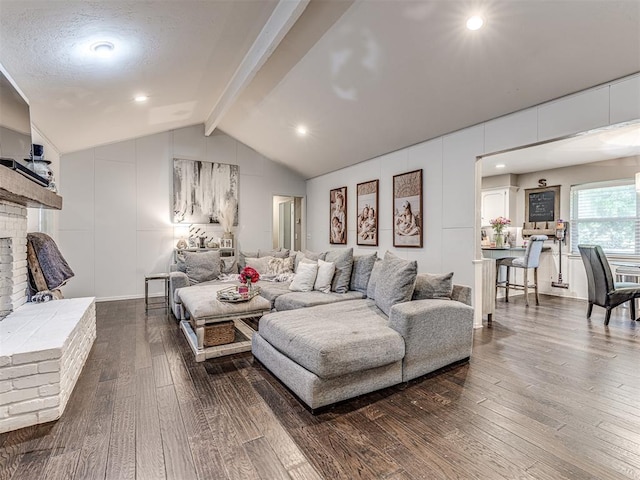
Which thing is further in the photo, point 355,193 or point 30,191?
point 355,193

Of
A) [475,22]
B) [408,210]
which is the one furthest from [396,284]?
[408,210]

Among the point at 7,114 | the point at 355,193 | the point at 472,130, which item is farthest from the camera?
the point at 355,193

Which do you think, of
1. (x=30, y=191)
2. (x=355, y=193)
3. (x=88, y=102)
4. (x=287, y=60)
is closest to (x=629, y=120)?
(x=287, y=60)

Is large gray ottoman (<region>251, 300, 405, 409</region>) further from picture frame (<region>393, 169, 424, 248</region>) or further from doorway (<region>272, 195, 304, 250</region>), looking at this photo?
doorway (<region>272, 195, 304, 250</region>)

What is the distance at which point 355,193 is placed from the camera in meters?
6.17

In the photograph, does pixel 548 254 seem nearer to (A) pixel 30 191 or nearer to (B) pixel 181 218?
(B) pixel 181 218

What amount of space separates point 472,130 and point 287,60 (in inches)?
97.1

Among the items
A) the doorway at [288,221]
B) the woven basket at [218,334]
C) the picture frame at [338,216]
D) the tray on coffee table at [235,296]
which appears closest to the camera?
the woven basket at [218,334]

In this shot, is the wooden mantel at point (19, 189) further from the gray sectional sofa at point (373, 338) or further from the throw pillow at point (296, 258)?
the throw pillow at point (296, 258)

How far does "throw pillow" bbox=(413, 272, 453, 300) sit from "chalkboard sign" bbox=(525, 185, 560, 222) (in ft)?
16.1

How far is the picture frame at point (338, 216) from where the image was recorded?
6.47m


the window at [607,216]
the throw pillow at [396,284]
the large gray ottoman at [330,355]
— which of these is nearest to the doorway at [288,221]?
the throw pillow at [396,284]

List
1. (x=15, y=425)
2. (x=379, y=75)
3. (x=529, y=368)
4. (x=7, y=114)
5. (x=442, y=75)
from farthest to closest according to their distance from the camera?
(x=379, y=75) → (x=442, y=75) → (x=529, y=368) → (x=7, y=114) → (x=15, y=425)

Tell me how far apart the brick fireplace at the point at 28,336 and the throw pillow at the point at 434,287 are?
276 centimetres
